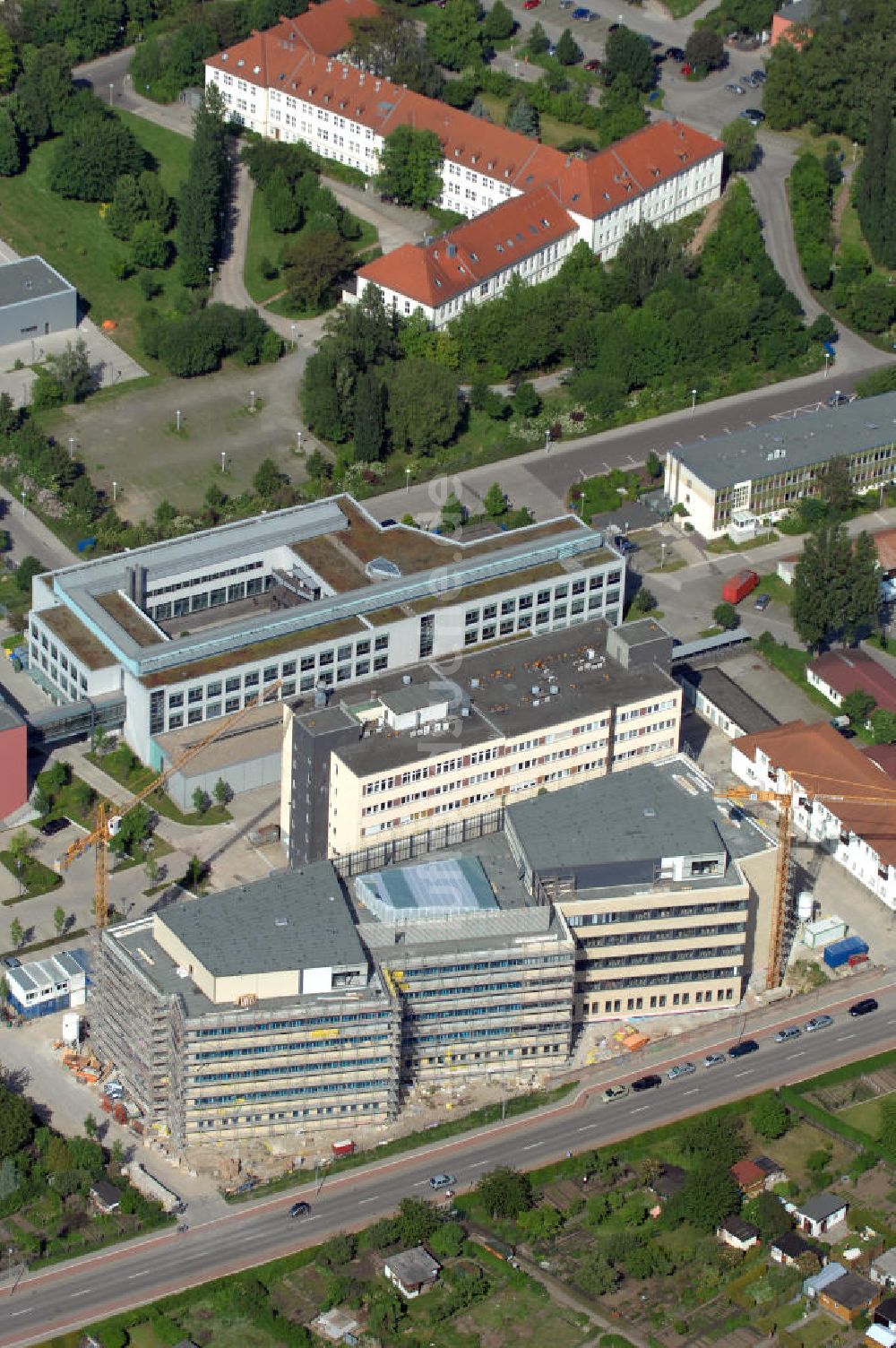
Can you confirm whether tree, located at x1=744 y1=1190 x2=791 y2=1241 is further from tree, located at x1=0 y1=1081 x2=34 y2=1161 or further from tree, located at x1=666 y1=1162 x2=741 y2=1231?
tree, located at x1=0 y1=1081 x2=34 y2=1161

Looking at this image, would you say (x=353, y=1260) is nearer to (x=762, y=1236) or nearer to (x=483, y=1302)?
(x=483, y=1302)

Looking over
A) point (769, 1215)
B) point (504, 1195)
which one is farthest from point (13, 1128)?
point (769, 1215)

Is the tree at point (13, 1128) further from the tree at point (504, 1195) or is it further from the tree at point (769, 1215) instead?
the tree at point (769, 1215)

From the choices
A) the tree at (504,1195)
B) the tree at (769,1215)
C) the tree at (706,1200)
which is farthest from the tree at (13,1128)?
the tree at (769,1215)

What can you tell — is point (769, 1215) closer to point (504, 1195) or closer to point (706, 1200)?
point (706, 1200)

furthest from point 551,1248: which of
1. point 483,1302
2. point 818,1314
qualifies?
point 818,1314

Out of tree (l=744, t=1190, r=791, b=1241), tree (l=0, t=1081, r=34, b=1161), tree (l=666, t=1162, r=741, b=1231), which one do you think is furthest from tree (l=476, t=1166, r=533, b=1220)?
tree (l=0, t=1081, r=34, b=1161)
